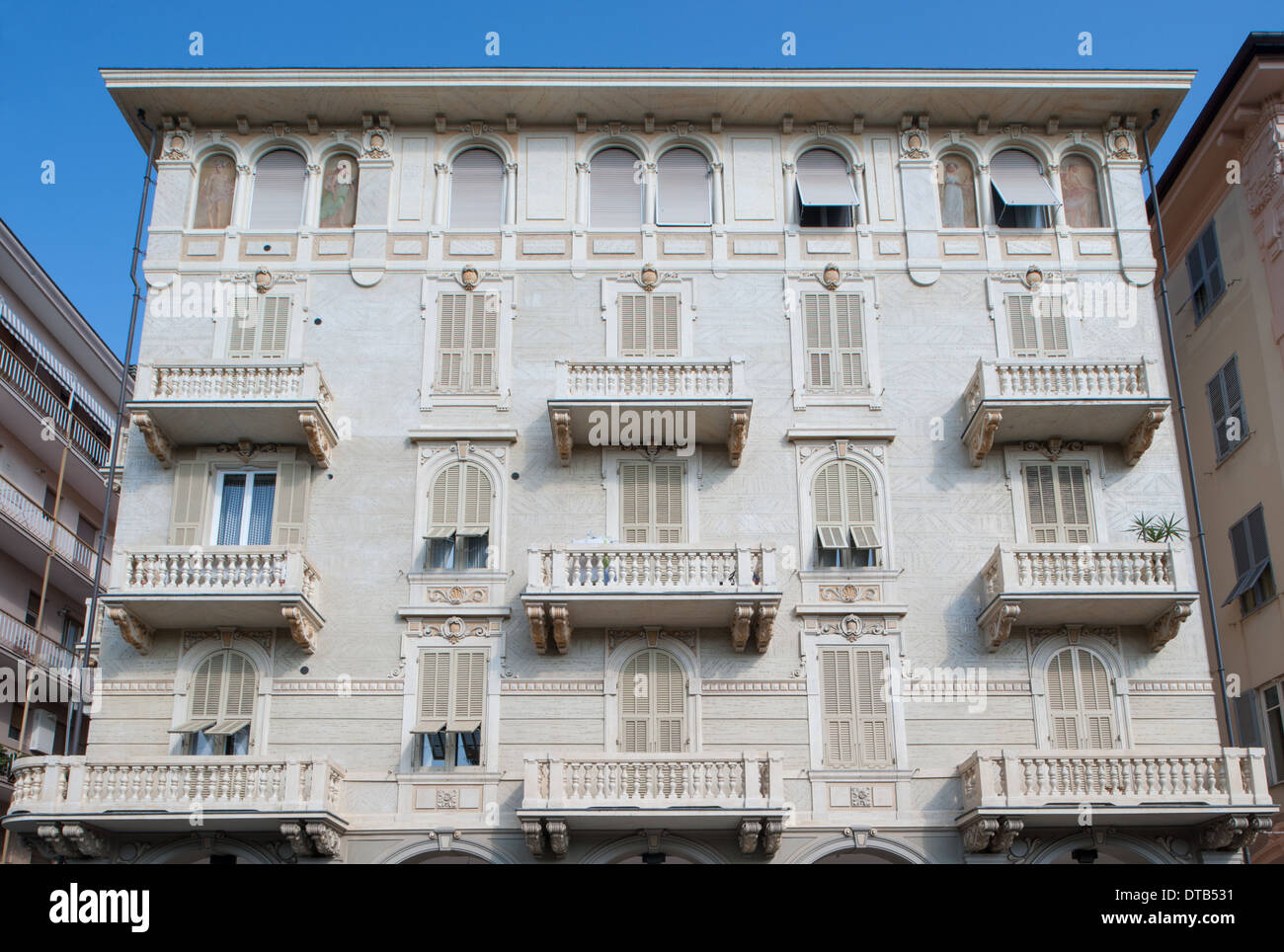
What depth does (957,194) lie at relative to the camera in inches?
1151

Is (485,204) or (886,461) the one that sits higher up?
(485,204)

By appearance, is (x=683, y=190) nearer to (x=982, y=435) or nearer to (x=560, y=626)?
(x=982, y=435)

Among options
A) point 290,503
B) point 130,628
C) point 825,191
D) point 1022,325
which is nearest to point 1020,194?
point 1022,325

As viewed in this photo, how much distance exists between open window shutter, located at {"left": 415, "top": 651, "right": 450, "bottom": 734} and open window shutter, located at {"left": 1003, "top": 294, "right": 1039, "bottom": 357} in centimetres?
1310

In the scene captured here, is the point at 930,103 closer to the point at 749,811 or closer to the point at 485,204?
the point at 485,204

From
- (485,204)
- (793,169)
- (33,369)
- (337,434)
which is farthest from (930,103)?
(33,369)

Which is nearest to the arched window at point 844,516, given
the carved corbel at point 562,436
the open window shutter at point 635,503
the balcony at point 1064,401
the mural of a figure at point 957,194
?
the balcony at point 1064,401

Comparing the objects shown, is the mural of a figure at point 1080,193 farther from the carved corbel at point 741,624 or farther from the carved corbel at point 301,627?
the carved corbel at point 301,627

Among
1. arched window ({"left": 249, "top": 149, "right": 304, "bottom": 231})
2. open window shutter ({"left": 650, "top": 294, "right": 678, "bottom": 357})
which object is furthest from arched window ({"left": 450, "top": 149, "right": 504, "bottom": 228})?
open window shutter ({"left": 650, "top": 294, "right": 678, "bottom": 357})

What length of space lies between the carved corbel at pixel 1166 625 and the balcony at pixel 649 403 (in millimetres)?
8429

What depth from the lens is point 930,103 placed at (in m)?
28.9

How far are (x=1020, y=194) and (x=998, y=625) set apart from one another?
9754 mm
